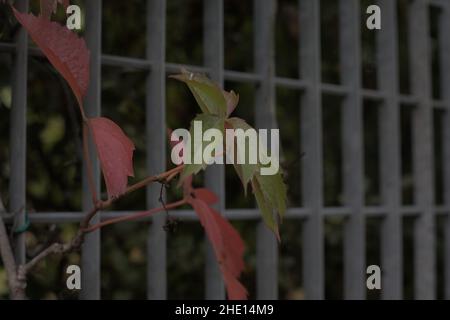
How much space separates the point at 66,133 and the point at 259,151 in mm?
1003

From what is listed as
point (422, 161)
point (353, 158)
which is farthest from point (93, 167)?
point (422, 161)

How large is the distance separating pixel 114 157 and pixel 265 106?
747 millimetres

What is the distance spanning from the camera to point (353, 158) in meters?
1.91

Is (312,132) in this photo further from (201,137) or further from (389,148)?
(201,137)

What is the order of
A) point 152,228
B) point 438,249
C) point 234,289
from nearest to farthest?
point 234,289 → point 152,228 → point 438,249

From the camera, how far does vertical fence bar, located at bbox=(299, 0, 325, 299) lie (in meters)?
1.80

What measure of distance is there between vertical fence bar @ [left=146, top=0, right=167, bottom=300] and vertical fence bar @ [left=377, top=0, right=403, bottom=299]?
2.36 feet

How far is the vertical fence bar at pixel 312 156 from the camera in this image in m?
1.80

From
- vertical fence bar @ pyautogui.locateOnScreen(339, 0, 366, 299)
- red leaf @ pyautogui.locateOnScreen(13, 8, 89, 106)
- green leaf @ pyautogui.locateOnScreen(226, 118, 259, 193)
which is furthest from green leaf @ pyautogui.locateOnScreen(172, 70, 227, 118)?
vertical fence bar @ pyautogui.locateOnScreen(339, 0, 366, 299)

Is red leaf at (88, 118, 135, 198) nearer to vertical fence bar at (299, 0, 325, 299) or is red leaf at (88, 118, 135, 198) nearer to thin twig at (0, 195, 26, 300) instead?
thin twig at (0, 195, 26, 300)

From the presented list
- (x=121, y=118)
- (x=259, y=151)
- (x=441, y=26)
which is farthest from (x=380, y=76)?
(x=259, y=151)

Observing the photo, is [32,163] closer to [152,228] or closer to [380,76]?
[152,228]
